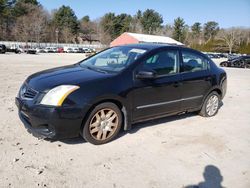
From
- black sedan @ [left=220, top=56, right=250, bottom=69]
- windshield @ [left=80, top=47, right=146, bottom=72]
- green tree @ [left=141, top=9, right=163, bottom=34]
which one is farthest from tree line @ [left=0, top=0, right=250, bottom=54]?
windshield @ [left=80, top=47, right=146, bottom=72]

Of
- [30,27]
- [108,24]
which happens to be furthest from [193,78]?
[108,24]

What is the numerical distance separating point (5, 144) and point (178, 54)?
11.7 ft

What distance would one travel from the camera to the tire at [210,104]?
607cm

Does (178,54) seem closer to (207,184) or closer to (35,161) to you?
(207,184)

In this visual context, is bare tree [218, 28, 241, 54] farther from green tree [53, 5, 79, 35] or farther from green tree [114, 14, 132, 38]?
green tree [53, 5, 79, 35]

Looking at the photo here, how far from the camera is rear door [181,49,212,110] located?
17.6 ft

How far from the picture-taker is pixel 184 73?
5312mm

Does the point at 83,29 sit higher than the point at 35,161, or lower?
higher

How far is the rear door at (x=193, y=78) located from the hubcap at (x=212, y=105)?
1.17ft

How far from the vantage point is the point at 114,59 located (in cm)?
504

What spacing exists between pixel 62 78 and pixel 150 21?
9668 centimetres

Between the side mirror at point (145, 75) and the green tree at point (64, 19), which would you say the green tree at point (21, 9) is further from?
the side mirror at point (145, 75)

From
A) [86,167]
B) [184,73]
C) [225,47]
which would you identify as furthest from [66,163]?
[225,47]

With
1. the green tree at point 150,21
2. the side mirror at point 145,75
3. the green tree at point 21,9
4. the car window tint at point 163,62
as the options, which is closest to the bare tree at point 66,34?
the green tree at point 21,9
